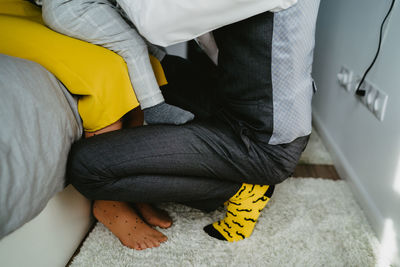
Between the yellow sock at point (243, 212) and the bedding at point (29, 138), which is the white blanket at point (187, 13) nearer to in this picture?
the bedding at point (29, 138)

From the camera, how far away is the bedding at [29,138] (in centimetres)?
68

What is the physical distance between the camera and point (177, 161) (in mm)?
913

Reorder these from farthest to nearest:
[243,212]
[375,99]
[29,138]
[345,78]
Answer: [345,78]
[375,99]
[243,212]
[29,138]

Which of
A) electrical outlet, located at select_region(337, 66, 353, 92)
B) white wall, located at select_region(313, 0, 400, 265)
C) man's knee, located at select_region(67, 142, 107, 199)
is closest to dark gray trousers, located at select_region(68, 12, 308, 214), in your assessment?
man's knee, located at select_region(67, 142, 107, 199)

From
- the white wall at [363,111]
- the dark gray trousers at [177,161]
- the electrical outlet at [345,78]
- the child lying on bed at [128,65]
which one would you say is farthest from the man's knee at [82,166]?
the electrical outlet at [345,78]

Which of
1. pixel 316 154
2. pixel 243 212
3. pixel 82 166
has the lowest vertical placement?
pixel 316 154

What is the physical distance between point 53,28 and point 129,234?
2.13 feet

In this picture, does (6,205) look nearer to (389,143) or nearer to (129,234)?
(129,234)

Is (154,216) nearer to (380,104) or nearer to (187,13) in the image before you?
(187,13)

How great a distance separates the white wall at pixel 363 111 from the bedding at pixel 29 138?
3.17 feet

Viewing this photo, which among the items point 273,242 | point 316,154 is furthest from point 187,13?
point 316,154

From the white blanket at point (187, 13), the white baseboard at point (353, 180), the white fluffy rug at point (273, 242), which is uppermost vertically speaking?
the white blanket at point (187, 13)

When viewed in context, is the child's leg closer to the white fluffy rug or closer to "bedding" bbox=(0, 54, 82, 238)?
"bedding" bbox=(0, 54, 82, 238)

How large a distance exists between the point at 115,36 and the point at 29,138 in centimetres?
37
